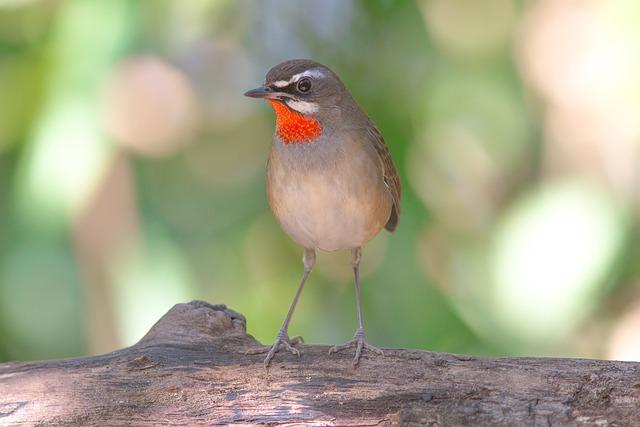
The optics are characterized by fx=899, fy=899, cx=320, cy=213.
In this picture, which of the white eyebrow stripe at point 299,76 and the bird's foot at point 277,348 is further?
the white eyebrow stripe at point 299,76

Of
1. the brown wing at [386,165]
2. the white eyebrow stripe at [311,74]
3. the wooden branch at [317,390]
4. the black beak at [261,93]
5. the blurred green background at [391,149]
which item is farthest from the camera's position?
the blurred green background at [391,149]

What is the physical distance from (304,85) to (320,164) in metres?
0.45

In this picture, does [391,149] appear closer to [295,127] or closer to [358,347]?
[295,127]

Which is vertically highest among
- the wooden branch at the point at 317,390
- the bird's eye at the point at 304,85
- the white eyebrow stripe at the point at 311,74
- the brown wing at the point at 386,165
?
the white eyebrow stripe at the point at 311,74

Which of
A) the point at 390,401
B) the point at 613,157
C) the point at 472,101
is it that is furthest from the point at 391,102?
the point at 390,401

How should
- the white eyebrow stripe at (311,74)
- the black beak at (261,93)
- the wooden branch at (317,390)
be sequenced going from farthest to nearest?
the white eyebrow stripe at (311,74)
the black beak at (261,93)
the wooden branch at (317,390)

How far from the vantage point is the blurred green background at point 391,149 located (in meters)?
6.12

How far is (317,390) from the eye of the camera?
13.1ft

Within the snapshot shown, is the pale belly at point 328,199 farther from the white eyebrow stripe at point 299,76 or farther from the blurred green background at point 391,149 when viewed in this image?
the blurred green background at point 391,149

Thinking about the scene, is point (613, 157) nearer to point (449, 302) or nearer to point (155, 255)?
point (449, 302)

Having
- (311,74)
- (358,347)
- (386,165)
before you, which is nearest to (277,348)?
(358,347)

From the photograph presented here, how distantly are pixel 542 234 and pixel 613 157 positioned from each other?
3.56 feet

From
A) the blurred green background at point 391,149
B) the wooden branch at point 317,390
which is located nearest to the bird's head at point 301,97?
the wooden branch at point 317,390

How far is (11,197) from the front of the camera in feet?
20.5
